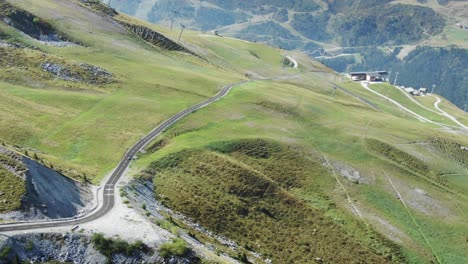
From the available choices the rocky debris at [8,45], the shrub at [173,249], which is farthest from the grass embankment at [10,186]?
the rocky debris at [8,45]

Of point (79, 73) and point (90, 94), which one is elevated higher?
point (79, 73)

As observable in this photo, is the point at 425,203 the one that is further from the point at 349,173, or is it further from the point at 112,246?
the point at 112,246

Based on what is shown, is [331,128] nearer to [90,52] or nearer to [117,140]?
[117,140]

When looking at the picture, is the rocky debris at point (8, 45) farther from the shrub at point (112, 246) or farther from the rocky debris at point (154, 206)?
the shrub at point (112, 246)

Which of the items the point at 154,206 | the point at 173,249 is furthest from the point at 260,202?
the point at 173,249

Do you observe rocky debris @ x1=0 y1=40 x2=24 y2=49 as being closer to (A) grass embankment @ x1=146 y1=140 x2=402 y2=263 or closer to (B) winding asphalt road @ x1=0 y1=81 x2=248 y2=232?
(B) winding asphalt road @ x1=0 y1=81 x2=248 y2=232

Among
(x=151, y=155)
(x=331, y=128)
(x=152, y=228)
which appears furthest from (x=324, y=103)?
(x=152, y=228)

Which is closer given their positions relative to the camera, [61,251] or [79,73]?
[61,251]

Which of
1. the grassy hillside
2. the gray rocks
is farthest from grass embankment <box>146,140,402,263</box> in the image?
the gray rocks
